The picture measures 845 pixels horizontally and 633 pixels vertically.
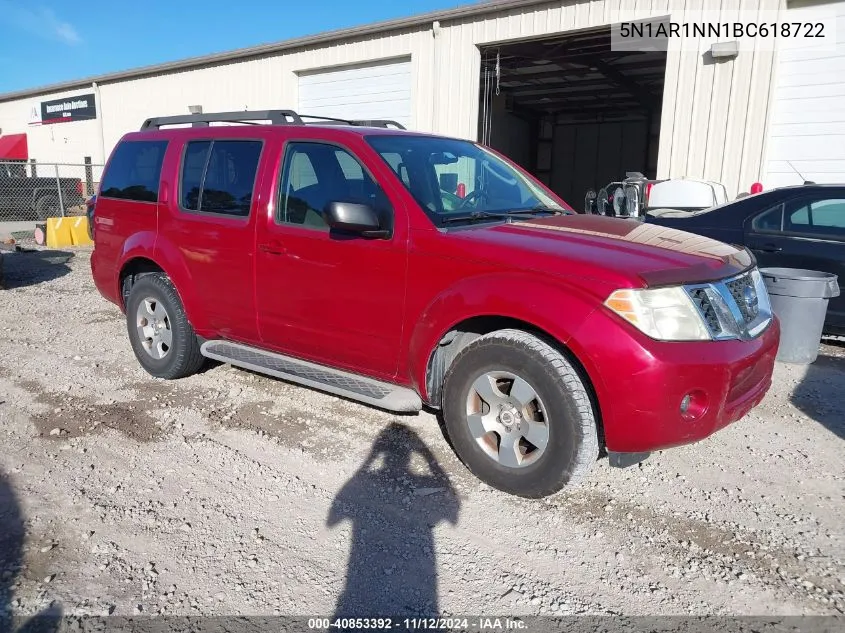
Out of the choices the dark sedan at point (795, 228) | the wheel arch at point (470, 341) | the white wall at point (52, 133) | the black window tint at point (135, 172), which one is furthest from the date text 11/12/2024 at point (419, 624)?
the white wall at point (52, 133)

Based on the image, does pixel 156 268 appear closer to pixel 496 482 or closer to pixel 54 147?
pixel 496 482

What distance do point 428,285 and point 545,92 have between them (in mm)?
18580

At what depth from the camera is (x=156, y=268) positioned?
521cm

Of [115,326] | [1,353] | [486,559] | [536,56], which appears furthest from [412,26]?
[486,559]

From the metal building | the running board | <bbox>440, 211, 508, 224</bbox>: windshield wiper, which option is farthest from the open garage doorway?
the running board

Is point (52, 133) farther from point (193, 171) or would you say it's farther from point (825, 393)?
point (825, 393)

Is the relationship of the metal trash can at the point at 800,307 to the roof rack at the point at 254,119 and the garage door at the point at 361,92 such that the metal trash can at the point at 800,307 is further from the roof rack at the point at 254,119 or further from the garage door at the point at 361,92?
the garage door at the point at 361,92

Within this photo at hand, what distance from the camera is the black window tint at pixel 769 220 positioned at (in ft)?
21.0

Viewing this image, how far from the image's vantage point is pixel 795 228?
6.35 metres

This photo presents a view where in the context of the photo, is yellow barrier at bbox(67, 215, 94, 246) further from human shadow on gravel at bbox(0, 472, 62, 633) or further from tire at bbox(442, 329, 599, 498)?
tire at bbox(442, 329, 599, 498)

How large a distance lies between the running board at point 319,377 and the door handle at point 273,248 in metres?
0.71

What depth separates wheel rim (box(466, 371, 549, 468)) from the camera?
10.5 feet

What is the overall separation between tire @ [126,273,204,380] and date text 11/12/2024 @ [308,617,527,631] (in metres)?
3.03

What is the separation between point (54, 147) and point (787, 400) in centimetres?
2838
